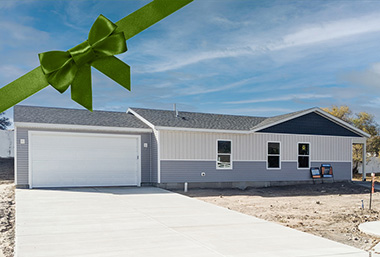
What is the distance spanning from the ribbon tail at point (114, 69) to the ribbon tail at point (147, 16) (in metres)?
0.04

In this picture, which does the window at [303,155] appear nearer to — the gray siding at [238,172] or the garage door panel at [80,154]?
the gray siding at [238,172]

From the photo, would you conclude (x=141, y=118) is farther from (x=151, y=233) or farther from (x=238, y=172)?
(x=151, y=233)

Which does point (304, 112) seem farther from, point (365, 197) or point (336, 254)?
point (336, 254)

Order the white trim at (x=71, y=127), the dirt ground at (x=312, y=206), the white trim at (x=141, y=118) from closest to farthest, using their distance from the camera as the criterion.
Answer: the dirt ground at (x=312, y=206) < the white trim at (x=71, y=127) < the white trim at (x=141, y=118)

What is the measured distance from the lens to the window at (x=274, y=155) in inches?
800

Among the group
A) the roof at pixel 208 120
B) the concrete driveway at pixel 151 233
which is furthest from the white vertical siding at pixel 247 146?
the concrete driveway at pixel 151 233

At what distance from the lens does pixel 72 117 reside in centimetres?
1770

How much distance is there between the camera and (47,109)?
61.2 feet

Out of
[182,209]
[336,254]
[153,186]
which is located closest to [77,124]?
[153,186]

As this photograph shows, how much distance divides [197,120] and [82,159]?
20.4 ft

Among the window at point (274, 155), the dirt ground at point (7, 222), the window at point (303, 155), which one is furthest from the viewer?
the window at point (303, 155)

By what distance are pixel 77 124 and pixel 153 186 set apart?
14.7ft

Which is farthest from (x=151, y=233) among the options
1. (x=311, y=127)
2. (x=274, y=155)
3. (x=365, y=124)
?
(x=365, y=124)

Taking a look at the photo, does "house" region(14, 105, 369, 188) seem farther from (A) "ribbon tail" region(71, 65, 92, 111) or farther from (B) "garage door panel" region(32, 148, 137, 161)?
(A) "ribbon tail" region(71, 65, 92, 111)
